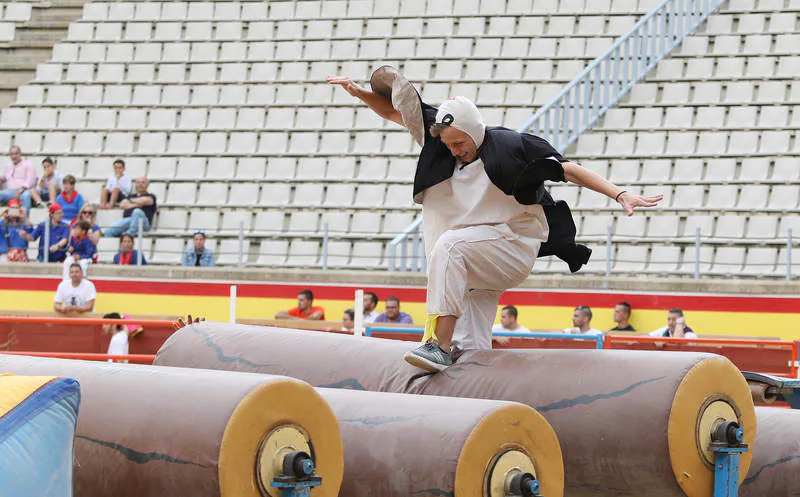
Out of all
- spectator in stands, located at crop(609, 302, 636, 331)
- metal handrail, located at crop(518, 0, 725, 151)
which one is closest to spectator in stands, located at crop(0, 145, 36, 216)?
metal handrail, located at crop(518, 0, 725, 151)

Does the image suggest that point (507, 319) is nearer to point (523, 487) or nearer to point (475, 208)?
point (475, 208)

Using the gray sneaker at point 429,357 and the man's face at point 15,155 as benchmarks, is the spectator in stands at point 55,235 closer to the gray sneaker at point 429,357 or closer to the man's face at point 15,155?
the man's face at point 15,155

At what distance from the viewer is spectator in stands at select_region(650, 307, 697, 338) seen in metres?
11.1

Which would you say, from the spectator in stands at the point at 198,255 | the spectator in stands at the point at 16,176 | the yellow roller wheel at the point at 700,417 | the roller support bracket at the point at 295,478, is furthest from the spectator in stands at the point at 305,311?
the roller support bracket at the point at 295,478

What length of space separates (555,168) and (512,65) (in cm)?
1053

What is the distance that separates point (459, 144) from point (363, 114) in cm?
1052

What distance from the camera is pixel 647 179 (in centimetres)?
1348

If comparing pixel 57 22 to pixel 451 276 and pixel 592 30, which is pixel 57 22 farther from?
pixel 451 276

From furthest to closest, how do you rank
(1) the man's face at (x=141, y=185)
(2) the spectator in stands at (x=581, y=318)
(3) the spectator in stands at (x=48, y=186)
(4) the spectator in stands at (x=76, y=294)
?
(3) the spectator in stands at (x=48, y=186) → (1) the man's face at (x=141, y=185) → (4) the spectator in stands at (x=76, y=294) → (2) the spectator in stands at (x=581, y=318)

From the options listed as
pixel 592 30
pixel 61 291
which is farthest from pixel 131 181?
pixel 592 30

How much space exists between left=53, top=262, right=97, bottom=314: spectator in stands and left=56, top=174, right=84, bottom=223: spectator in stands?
1.43m

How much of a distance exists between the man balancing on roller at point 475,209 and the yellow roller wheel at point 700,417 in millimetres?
670

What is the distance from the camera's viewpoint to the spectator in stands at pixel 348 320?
1158 cm

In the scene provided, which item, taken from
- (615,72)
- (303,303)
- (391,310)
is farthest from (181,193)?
(615,72)
